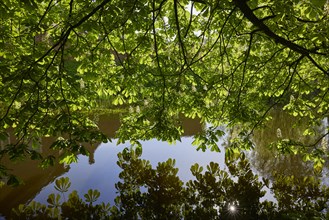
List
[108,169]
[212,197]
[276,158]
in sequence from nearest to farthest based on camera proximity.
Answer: [212,197]
[108,169]
[276,158]

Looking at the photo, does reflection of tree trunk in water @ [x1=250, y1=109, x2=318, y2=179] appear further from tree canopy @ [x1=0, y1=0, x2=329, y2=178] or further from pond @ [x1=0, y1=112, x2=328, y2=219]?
tree canopy @ [x1=0, y1=0, x2=329, y2=178]

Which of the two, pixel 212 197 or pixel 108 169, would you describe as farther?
pixel 108 169

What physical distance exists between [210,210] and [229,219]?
0.39 meters

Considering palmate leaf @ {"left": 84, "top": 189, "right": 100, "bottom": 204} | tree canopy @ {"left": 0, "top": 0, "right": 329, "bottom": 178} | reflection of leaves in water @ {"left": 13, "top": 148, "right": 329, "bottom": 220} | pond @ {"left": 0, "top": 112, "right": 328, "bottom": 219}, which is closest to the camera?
tree canopy @ {"left": 0, "top": 0, "right": 329, "bottom": 178}

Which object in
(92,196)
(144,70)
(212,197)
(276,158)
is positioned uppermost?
(276,158)

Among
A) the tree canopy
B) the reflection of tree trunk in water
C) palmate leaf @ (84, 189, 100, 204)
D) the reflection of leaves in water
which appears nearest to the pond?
the reflection of tree trunk in water

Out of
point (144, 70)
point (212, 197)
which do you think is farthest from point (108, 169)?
point (144, 70)

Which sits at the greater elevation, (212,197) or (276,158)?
(276,158)

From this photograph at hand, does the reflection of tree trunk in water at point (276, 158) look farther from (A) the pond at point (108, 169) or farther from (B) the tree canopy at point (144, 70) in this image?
(B) the tree canopy at point (144, 70)

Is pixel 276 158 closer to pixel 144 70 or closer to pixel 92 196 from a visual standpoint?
pixel 144 70

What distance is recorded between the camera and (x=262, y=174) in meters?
10.5

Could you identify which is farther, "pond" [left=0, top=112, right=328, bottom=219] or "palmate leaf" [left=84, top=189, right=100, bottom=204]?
"pond" [left=0, top=112, right=328, bottom=219]

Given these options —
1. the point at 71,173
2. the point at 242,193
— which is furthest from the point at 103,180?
the point at 242,193

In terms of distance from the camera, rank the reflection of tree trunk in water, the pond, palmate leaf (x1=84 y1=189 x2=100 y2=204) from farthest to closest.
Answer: the reflection of tree trunk in water < the pond < palmate leaf (x1=84 y1=189 x2=100 y2=204)
